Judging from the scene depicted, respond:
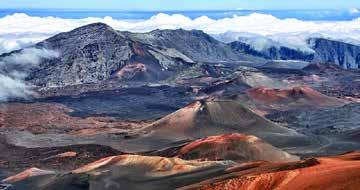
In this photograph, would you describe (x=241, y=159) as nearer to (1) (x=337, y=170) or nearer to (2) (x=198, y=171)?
(2) (x=198, y=171)

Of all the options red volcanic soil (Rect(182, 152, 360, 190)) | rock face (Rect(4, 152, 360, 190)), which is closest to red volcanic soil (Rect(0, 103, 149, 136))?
rock face (Rect(4, 152, 360, 190))

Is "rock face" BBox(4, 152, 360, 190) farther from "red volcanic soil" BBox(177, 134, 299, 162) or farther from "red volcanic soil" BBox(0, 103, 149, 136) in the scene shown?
"red volcanic soil" BBox(0, 103, 149, 136)

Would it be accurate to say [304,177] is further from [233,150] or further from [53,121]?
[53,121]

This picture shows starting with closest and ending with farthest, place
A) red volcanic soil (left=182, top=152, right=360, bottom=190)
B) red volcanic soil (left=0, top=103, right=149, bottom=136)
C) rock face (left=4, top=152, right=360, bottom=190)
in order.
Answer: red volcanic soil (left=182, top=152, right=360, bottom=190), rock face (left=4, top=152, right=360, bottom=190), red volcanic soil (left=0, top=103, right=149, bottom=136)

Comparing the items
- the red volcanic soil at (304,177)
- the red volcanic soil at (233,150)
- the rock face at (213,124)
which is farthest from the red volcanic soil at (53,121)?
the red volcanic soil at (304,177)

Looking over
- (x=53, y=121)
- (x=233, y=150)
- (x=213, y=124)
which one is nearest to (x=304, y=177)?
(x=233, y=150)

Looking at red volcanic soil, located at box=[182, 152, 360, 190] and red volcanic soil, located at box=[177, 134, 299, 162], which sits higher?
red volcanic soil, located at box=[182, 152, 360, 190]
